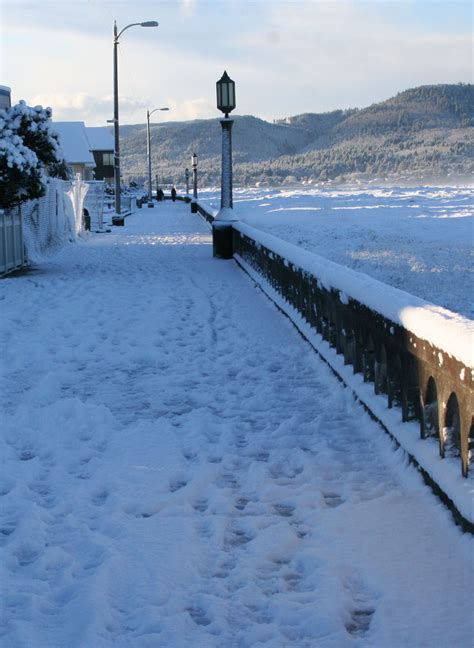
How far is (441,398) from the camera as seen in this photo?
4770 millimetres

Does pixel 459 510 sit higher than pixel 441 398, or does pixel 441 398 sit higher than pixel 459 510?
pixel 441 398

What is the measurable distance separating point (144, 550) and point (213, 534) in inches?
14.7

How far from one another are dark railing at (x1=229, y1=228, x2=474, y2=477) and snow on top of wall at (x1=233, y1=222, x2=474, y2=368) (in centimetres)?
6

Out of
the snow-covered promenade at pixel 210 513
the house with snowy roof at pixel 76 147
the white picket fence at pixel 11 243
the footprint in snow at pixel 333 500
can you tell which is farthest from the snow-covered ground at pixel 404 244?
the house with snowy roof at pixel 76 147

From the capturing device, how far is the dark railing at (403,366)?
443 cm

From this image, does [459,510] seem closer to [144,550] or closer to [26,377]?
[144,550]

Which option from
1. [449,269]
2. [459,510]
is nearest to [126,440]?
[459,510]

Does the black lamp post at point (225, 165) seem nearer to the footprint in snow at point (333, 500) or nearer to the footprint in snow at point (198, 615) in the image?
the footprint in snow at point (333, 500)

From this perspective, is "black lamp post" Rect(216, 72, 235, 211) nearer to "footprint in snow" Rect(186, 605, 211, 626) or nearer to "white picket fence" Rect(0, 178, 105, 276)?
"white picket fence" Rect(0, 178, 105, 276)

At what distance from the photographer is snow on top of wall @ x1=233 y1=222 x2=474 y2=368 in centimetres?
429

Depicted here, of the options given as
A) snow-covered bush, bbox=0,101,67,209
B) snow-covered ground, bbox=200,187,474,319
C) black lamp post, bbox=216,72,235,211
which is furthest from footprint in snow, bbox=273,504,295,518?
black lamp post, bbox=216,72,235,211

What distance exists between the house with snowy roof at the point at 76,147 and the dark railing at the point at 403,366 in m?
72.1

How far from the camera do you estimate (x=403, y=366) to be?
18.6 feet

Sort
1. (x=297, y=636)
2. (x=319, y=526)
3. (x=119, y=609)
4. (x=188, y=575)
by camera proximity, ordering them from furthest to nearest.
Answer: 1. (x=319, y=526)
2. (x=188, y=575)
3. (x=119, y=609)
4. (x=297, y=636)
